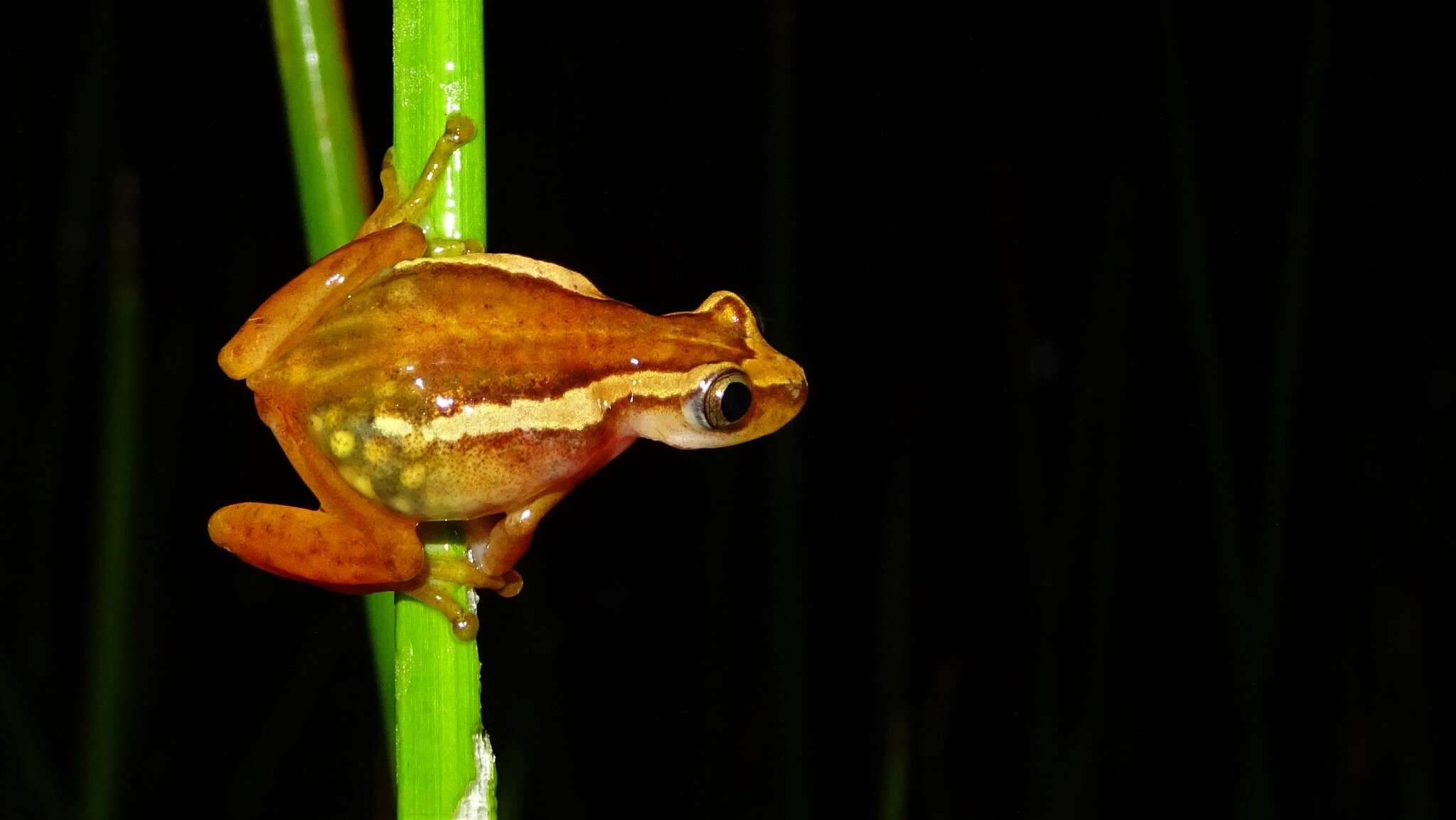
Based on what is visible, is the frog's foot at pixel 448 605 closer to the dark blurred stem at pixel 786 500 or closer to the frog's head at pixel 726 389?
the frog's head at pixel 726 389

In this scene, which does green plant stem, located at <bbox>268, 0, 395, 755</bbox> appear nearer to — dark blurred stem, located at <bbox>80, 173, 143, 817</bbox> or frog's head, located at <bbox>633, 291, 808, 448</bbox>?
frog's head, located at <bbox>633, 291, 808, 448</bbox>

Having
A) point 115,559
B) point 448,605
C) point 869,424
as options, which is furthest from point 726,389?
point 869,424

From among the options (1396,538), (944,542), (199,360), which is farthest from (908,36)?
(199,360)

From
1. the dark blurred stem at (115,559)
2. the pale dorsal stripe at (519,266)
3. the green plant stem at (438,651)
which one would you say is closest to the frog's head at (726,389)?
the pale dorsal stripe at (519,266)

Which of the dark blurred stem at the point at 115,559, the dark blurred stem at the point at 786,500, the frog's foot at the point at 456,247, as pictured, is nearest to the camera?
the frog's foot at the point at 456,247

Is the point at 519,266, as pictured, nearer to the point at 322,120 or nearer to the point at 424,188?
the point at 424,188

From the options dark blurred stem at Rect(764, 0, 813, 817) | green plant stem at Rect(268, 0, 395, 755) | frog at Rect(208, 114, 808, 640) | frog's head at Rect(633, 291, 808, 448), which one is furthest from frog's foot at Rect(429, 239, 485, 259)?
dark blurred stem at Rect(764, 0, 813, 817)
